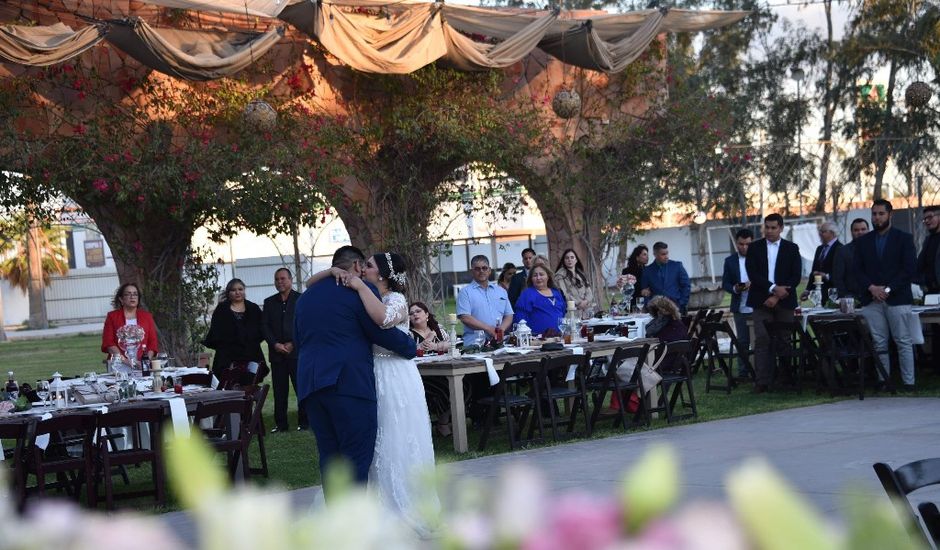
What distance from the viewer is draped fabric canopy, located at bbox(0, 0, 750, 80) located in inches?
533

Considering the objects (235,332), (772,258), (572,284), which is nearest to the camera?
(235,332)

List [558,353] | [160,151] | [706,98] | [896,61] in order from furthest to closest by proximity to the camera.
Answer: [896,61]
[706,98]
[160,151]
[558,353]

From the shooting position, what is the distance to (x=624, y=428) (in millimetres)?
11992

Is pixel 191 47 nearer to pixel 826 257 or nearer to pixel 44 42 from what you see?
pixel 44 42

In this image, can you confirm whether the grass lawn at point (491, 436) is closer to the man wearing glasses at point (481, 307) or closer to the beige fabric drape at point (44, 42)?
the man wearing glasses at point (481, 307)

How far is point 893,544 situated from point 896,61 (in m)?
38.3

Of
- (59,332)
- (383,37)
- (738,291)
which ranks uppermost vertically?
(383,37)

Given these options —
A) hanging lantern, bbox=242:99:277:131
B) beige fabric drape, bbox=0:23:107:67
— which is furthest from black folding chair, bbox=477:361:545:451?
beige fabric drape, bbox=0:23:107:67

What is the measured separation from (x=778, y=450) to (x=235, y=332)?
5979 millimetres

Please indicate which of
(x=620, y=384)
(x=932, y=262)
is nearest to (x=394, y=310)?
(x=620, y=384)

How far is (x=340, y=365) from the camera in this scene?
7145 millimetres

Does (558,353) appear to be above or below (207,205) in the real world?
below

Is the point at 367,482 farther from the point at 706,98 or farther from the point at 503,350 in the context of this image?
the point at 706,98

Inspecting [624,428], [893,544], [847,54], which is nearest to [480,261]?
[624,428]
